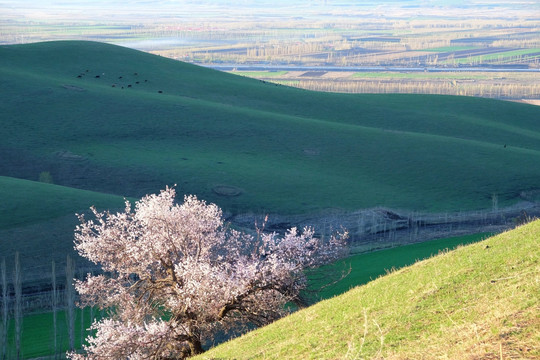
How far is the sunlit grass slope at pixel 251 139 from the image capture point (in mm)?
73938

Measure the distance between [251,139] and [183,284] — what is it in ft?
196

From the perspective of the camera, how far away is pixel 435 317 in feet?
62.1

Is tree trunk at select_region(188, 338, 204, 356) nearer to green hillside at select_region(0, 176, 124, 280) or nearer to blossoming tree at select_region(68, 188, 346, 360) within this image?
blossoming tree at select_region(68, 188, 346, 360)

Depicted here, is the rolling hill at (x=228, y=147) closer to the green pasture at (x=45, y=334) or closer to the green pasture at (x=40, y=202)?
the green pasture at (x=40, y=202)

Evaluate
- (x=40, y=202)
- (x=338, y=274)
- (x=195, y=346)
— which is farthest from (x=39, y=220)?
(x=195, y=346)

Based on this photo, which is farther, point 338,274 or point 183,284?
point 338,274

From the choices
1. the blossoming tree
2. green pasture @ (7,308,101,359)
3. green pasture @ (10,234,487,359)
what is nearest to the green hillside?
green pasture @ (7,308,101,359)

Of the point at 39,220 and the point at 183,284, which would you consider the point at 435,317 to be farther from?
the point at 39,220

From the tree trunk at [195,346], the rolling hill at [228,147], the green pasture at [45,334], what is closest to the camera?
the tree trunk at [195,346]

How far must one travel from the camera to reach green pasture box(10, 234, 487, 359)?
135 feet

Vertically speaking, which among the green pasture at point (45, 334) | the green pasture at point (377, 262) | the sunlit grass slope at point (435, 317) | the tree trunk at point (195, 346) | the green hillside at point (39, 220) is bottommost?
the green pasture at point (45, 334)

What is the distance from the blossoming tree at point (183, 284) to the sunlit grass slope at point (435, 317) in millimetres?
4027

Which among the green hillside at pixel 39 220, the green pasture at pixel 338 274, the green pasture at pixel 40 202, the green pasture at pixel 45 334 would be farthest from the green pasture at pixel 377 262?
the green pasture at pixel 40 202

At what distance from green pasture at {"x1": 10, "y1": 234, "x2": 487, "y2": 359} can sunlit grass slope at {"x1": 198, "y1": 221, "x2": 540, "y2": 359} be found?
8.37 meters
